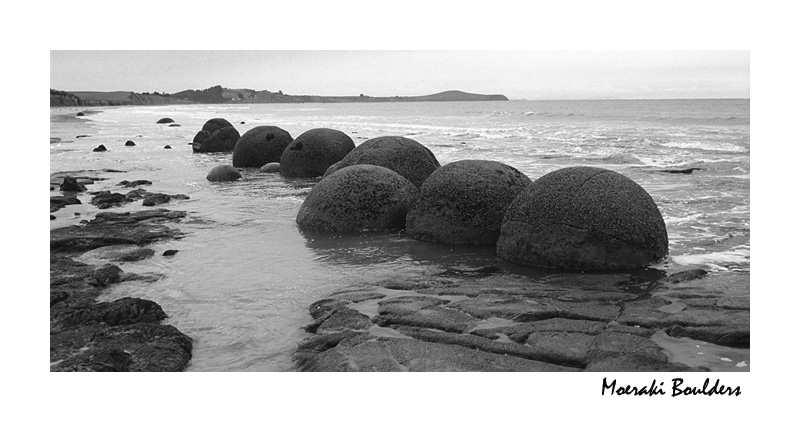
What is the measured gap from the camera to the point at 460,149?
2695 centimetres

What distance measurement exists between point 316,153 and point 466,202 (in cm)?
823

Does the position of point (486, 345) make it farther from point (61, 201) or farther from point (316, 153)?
point (316, 153)

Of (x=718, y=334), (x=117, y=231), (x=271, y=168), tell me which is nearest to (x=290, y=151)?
(x=271, y=168)

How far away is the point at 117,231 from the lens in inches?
381

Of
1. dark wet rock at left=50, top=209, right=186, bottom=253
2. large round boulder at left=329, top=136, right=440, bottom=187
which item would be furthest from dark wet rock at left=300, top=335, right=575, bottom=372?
large round boulder at left=329, top=136, right=440, bottom=187

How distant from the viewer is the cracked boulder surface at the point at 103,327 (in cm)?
490

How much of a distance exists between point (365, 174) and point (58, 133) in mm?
29397

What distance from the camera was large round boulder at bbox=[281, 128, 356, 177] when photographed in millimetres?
16281

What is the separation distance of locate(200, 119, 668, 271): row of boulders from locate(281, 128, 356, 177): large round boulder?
165 inches

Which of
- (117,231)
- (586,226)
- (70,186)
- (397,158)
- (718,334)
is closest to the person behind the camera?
(718,334)

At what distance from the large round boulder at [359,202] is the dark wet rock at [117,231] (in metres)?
2.02

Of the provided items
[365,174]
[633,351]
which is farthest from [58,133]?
[633,351]

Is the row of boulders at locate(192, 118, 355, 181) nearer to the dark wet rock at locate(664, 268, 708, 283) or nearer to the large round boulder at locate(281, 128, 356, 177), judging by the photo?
the large round boulder at locate(281, 128, 356, 177)

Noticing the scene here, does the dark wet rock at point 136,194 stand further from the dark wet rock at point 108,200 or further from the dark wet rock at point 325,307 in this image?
the dark wet rock at point 325,307
